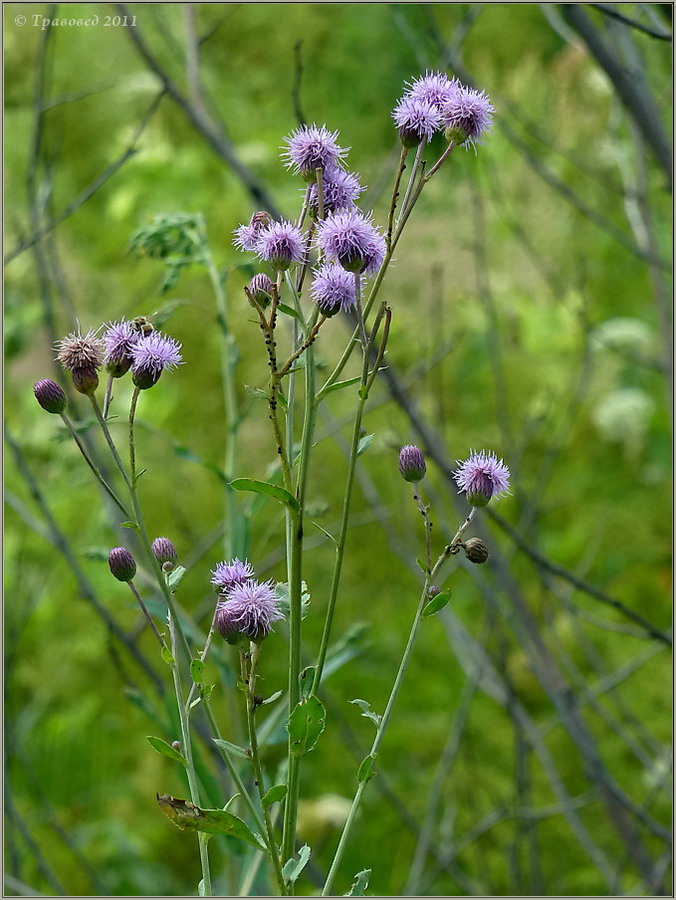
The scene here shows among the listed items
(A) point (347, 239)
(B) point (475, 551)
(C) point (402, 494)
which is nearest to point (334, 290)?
(A) point (347, 239)

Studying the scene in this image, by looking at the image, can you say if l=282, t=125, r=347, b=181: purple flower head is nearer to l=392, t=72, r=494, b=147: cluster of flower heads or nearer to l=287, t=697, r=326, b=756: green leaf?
l=392, t=72, r=494, b=147: cluster of flower heads

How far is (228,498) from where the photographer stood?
86 centimetres

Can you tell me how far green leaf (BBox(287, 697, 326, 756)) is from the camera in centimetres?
45

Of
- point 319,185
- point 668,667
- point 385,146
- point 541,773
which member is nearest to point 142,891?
point 541,773

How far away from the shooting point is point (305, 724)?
45cm

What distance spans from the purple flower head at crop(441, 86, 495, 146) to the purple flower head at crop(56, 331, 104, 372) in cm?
19

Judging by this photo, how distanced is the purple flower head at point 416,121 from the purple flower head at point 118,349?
16 centimetres

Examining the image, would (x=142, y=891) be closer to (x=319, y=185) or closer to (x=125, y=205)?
(x=125, y=205)

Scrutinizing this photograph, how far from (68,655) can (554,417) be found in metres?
0.91

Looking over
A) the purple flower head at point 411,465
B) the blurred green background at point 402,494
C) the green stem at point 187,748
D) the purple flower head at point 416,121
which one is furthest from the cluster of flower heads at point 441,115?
the blurred green background at point 402,494

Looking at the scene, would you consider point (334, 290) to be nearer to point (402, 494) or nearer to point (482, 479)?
point (482, 479)

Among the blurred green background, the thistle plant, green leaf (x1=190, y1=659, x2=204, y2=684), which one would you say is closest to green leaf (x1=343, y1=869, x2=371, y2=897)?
the thistle plant

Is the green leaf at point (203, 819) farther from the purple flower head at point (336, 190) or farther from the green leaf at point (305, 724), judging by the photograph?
the purple flower head at point (336, 190)

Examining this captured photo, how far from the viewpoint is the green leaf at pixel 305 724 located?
0.45 metres
